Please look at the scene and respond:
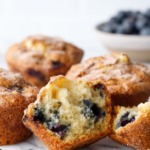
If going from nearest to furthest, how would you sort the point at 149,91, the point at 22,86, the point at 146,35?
the point at 22,86
the point at 149,91
the point at 146,35

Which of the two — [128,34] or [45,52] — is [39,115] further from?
[128,34]

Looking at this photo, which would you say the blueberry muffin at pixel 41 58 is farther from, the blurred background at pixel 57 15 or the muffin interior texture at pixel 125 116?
the blurred background at pixel 57 15

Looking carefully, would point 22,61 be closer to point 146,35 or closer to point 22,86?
point 22,86

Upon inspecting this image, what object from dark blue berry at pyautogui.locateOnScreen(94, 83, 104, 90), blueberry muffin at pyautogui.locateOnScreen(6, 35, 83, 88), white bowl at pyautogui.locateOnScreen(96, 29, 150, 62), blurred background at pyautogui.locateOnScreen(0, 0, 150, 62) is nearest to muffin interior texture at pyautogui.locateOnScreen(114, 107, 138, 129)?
dark blue berry at pyautogui.locateOnScreen(94, 83, 104, 90)

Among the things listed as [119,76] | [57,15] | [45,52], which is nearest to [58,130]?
[119,76]

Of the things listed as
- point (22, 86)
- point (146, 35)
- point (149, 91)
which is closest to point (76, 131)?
point (22, 86)

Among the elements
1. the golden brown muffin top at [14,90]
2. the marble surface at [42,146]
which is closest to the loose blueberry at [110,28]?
the golden brown muffin top at [14,90]

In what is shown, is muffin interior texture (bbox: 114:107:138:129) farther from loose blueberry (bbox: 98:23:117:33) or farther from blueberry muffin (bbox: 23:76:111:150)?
loose blueberry (bbox: 98:23:117:33)
